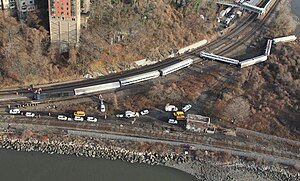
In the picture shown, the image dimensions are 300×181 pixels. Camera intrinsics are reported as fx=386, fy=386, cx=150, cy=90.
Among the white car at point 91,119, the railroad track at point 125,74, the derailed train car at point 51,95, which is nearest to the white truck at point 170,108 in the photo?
the railroad track at point 125,74

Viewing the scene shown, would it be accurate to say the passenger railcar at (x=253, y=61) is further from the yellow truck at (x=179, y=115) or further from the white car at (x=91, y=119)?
the white car at (x=91, y=119)

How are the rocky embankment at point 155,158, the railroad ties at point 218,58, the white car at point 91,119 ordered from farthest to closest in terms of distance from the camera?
the railroad ties at point 218,58, the white car at point 91,119, the rocky embankment at point 155,158

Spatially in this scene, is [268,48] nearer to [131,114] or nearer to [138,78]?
[138,78]

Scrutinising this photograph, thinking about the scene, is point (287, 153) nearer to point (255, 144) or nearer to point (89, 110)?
point (255, 144)

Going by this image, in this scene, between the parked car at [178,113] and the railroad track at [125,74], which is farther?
the railroad track at [125,74]

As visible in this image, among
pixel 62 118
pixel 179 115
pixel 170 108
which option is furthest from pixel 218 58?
pixel 62 118

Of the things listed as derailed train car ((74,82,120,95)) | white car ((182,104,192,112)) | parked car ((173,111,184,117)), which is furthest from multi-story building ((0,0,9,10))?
white car ((182,104,192,112))

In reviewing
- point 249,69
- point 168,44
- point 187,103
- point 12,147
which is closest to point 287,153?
point 187,103

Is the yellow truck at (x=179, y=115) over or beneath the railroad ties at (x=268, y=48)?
beneath
